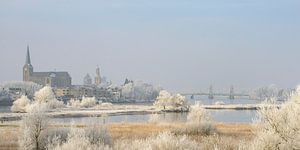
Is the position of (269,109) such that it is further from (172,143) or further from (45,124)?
(45,124)

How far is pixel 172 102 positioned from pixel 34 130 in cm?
8935

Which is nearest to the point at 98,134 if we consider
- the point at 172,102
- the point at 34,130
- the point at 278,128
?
the point at 34,130

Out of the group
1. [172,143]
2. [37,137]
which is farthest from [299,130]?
[37,137]

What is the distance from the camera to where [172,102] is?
107 m

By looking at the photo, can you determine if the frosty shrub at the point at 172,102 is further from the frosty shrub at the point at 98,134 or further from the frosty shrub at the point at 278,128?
the frosty shrub at the point at 278,128

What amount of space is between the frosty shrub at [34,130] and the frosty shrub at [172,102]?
286 ft

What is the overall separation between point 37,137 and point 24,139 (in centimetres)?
67

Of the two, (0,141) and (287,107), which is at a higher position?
(287,107)

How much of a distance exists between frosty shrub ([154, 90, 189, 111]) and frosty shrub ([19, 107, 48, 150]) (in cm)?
8703

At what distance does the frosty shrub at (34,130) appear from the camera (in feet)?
58.0

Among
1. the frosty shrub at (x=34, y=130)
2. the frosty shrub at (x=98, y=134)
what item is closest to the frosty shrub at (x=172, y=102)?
the frosty shrub at (x=34, y=130)

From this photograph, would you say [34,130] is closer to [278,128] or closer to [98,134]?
[98,134]

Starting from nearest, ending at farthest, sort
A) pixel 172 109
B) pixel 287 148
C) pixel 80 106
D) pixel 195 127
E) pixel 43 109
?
pixel 287 148 → pixel 43 109 → pixel 195 127 → pixel 172 109 → pixel 80 106

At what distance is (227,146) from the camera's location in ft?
54.7
